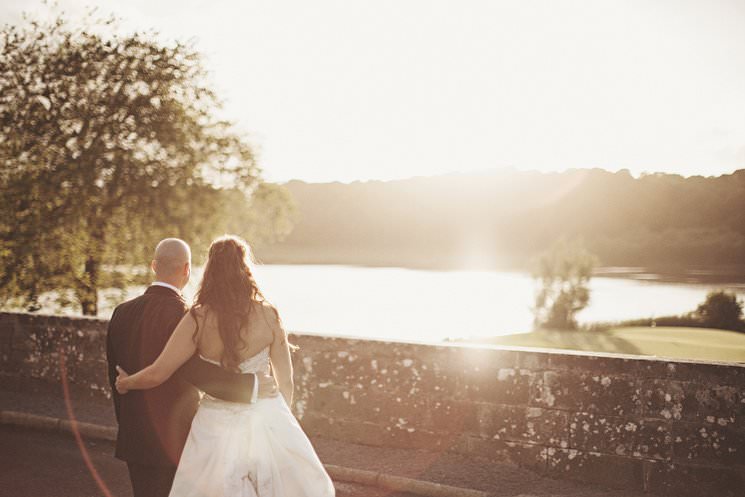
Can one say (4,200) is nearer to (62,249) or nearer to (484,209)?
(62,249)

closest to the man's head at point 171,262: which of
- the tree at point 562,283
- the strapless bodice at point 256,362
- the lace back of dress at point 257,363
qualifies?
the strapless bodice at point 256,362

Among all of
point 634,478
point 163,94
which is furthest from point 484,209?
point 634,478

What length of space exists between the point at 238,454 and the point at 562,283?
71.0 meters

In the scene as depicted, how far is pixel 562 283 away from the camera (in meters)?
70.9

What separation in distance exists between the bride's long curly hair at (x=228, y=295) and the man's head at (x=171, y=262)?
0.32 meters

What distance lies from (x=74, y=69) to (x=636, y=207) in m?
58.5

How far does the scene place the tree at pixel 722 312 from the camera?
53.6 metres

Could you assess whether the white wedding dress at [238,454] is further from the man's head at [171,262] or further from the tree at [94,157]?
the tree at [94,157]

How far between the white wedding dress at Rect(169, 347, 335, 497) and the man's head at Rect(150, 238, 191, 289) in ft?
2.14

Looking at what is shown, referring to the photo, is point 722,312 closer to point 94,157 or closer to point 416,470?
point 94,157

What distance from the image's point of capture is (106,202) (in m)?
15.4

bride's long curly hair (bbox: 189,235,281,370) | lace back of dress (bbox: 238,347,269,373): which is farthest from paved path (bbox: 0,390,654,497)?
bride's long curly hair (bbox: 189,235,281,370)

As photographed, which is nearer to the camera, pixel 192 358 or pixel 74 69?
pixel 192 358

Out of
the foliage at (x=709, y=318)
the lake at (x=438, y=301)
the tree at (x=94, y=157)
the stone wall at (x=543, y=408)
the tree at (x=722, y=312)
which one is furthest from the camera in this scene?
the lake at (x=438, y=301)
